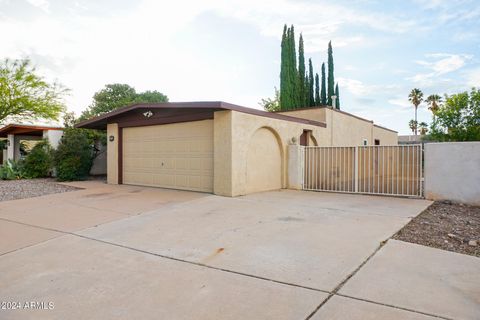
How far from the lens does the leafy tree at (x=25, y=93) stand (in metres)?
19.6

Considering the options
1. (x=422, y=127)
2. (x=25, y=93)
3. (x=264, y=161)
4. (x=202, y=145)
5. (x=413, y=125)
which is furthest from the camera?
(x=413, y=125)

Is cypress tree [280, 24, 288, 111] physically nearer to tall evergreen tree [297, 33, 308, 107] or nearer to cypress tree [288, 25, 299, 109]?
cypress tree [288, 25, 299, 109]

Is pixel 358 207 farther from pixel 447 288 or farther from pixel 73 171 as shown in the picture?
pixel 73 171

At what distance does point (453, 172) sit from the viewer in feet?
25.2

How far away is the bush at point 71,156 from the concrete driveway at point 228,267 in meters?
6.72

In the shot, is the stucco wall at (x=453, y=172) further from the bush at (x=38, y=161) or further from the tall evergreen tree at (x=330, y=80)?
the bush at (x=38, y=161)

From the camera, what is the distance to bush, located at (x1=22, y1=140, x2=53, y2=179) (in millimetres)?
14102

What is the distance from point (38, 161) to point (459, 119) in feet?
68.0

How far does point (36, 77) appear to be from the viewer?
68.5 ft

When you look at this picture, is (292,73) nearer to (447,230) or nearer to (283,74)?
(283,74)

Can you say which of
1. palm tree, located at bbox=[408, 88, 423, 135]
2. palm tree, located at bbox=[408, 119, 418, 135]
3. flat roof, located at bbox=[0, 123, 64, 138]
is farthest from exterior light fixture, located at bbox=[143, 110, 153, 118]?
palm tree, located at bbox=[408, 119, 418, 135]

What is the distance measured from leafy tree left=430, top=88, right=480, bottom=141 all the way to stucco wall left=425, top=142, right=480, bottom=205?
8317 millimetres

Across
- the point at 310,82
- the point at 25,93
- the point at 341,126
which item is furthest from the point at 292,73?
the point at 25,93

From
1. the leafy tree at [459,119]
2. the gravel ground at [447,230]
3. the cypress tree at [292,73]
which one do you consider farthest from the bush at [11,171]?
the leafy tree at [459,119]
